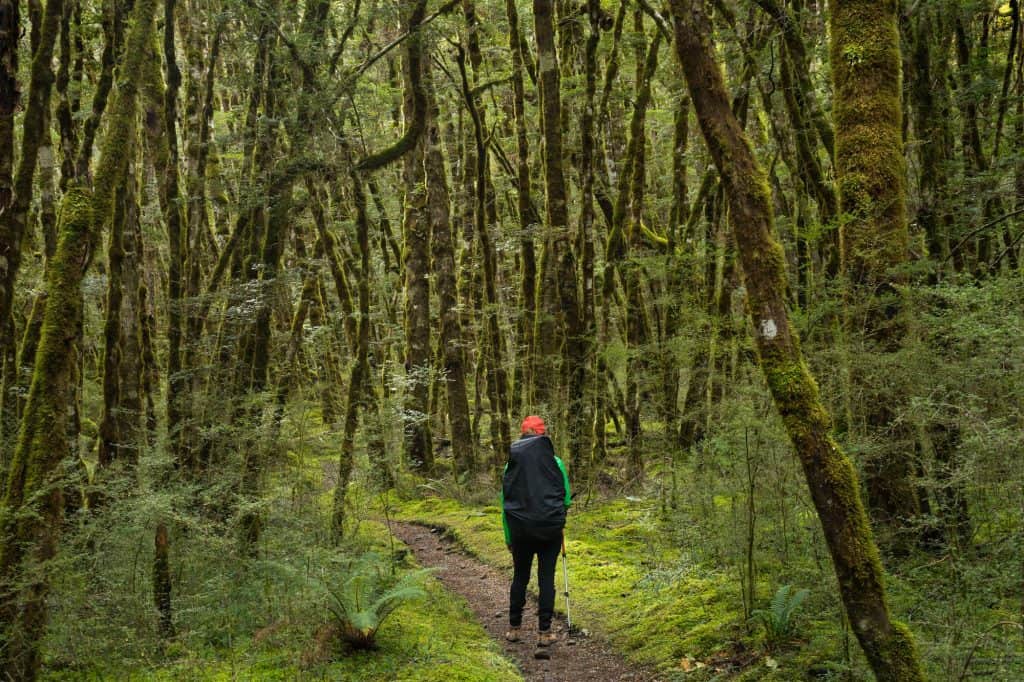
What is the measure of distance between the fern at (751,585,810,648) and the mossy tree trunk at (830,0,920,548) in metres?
1.00

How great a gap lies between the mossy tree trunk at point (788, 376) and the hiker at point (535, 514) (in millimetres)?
3360

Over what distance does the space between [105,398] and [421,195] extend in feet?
33.7

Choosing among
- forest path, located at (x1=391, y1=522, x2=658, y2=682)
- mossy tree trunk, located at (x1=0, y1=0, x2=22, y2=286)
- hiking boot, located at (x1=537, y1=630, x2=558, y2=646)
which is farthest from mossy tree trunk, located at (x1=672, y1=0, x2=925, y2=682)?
mossy tree trunk, located at (x1=0, y1=0, x2=22, y2=286)

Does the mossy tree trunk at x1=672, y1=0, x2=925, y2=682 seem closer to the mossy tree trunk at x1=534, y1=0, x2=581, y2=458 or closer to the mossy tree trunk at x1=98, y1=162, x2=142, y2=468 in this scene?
the mossy tree trunk at x1=98, y1=162, x2=142, y2=468

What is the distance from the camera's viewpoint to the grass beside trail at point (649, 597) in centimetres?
632

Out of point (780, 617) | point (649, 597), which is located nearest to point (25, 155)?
point (649, 597)

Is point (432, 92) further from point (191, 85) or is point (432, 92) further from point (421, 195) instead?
point (191, 85)

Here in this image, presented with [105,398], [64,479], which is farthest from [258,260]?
[64,479]

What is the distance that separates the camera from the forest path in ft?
22.6

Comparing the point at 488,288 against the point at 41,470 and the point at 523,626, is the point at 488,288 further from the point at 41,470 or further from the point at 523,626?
the point at 41,470

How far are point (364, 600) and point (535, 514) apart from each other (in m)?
1.91

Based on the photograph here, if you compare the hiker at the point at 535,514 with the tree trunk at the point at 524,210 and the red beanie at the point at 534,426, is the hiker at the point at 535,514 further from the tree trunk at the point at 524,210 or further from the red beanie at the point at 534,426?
the tree trunk at the point at 524,210

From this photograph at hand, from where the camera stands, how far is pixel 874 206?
20.8 feet

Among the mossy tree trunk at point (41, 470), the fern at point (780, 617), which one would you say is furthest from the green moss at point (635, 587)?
the mossy tree trunk at point (41, 470)
